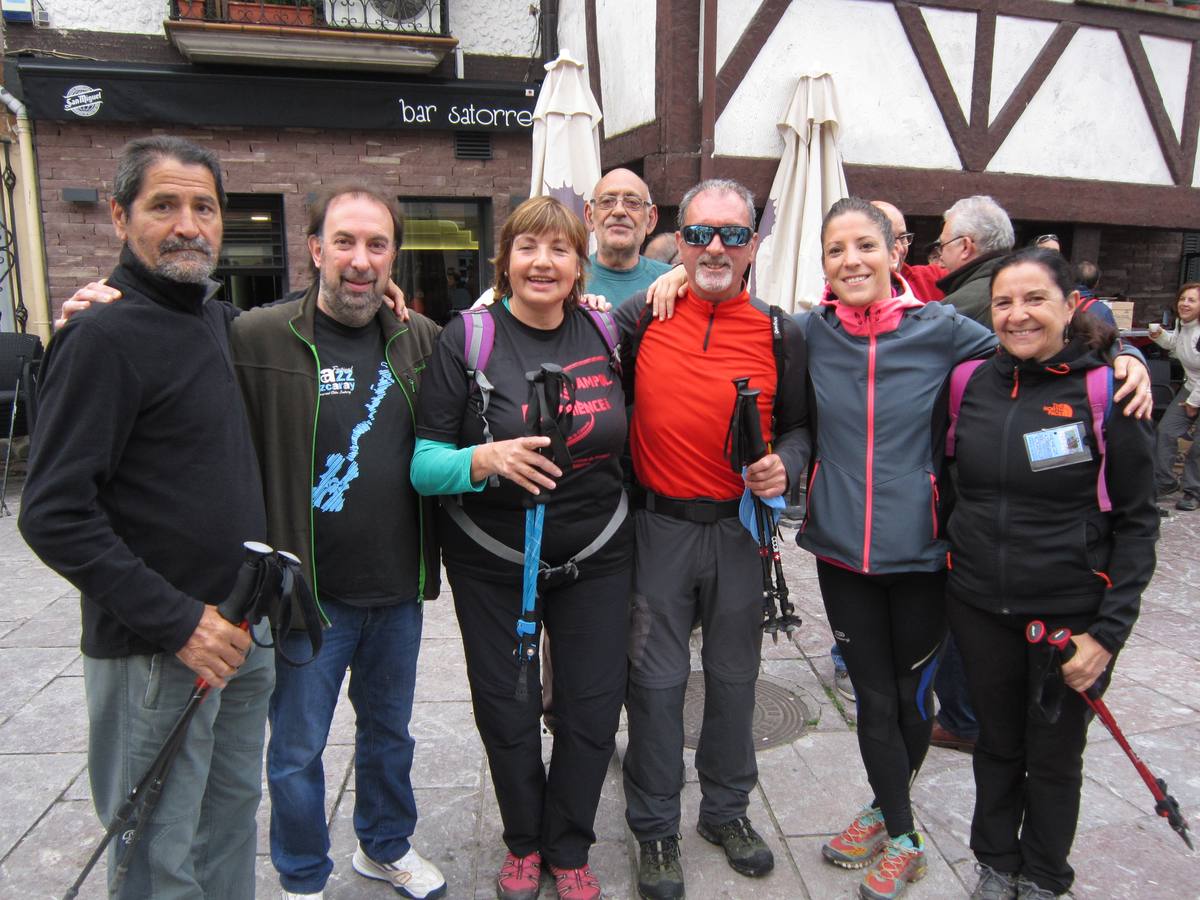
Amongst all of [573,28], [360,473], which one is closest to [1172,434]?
[573,28]

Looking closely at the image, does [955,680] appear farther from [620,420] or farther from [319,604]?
[319,604]

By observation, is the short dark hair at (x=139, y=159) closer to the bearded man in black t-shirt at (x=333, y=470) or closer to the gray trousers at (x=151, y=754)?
the bearded man in black t-shirt at (x=333, y=470)

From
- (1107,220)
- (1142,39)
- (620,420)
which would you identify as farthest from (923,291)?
(1142,39)

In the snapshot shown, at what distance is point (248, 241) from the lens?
28.0 feet

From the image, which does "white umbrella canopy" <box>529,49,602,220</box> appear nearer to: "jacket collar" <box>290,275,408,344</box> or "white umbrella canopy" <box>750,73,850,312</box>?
"white umbrella canopy" <box>750,73,850,312</box>

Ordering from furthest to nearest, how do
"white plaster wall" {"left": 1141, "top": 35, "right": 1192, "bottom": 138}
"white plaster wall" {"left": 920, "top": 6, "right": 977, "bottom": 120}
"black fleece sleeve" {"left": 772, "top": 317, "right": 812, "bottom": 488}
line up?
"white plaster wall" {"left": 1141, "top": 35, "right": 1192, "bottom": 138} → "white plaster wall" {"left": 920, "top": 6, "right": 977, "bottom": 120} → "black fleece sleeve" {"left": 772, "top": 317, "right": 812, "bottom": 488}

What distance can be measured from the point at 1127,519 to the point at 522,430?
1.62 meters

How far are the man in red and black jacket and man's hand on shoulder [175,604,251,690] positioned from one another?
1.25 m

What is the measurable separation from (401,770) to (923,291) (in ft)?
11.4

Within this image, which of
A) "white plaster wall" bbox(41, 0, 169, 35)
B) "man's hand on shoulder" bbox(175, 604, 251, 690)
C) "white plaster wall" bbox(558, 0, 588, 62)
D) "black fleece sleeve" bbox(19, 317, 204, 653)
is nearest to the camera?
"black fleece sleeve" bbox(19, 317, 204, 653)

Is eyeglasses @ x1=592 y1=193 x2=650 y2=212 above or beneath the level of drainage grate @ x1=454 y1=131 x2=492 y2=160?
beneath

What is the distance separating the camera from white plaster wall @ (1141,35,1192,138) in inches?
321

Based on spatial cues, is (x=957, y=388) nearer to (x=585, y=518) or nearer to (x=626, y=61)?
(x=585, y=518)

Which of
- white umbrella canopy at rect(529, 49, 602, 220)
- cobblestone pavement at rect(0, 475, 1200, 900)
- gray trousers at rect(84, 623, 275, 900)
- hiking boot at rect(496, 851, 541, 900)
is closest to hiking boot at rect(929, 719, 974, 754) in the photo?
cobblestone pavement at rect(0, 475, 1200, 900)
